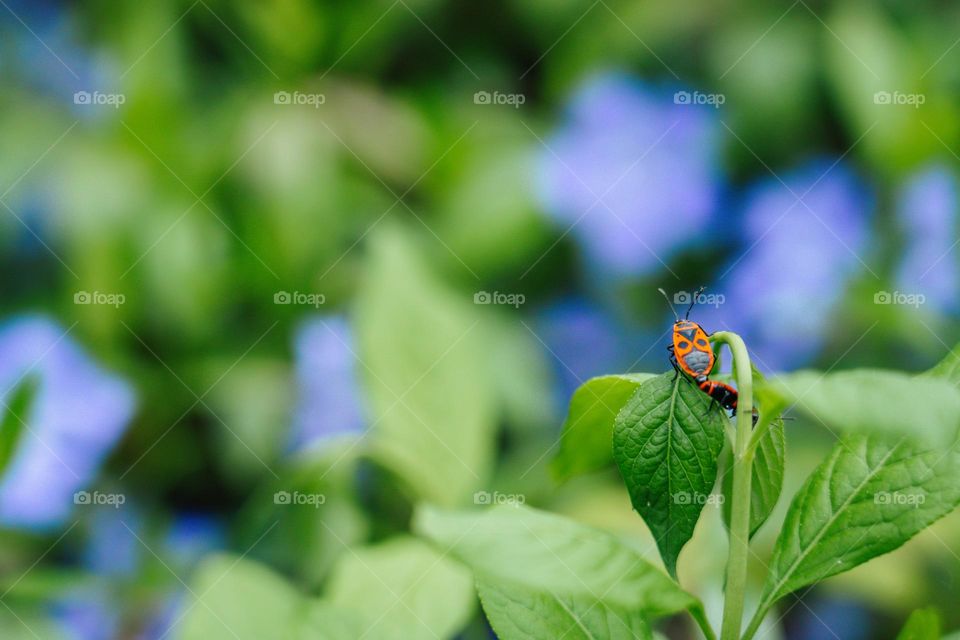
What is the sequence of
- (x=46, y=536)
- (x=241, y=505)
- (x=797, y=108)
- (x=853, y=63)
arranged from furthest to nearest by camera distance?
(x=797, y=108), (x=853, y=63), (x=241, y=505), (x=46, y=536)

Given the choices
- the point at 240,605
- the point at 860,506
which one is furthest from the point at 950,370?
the point at 240,605

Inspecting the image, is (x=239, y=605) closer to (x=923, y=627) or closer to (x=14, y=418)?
(x=14, y=418)

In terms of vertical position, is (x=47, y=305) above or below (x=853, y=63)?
below

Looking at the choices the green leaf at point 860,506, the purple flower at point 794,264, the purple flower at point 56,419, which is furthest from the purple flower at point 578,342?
the green leaf at point 860,506

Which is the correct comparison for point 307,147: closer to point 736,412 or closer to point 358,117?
point 358,117

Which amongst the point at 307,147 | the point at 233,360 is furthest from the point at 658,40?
the point at 233,360

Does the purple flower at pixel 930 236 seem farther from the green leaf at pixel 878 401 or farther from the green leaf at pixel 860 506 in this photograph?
the green leaf at pixel 878 401

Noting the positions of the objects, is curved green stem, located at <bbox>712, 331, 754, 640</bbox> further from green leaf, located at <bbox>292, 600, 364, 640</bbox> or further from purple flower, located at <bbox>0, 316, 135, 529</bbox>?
purple flower, located at <bbox>0, 316, 135, 529</bbox>
